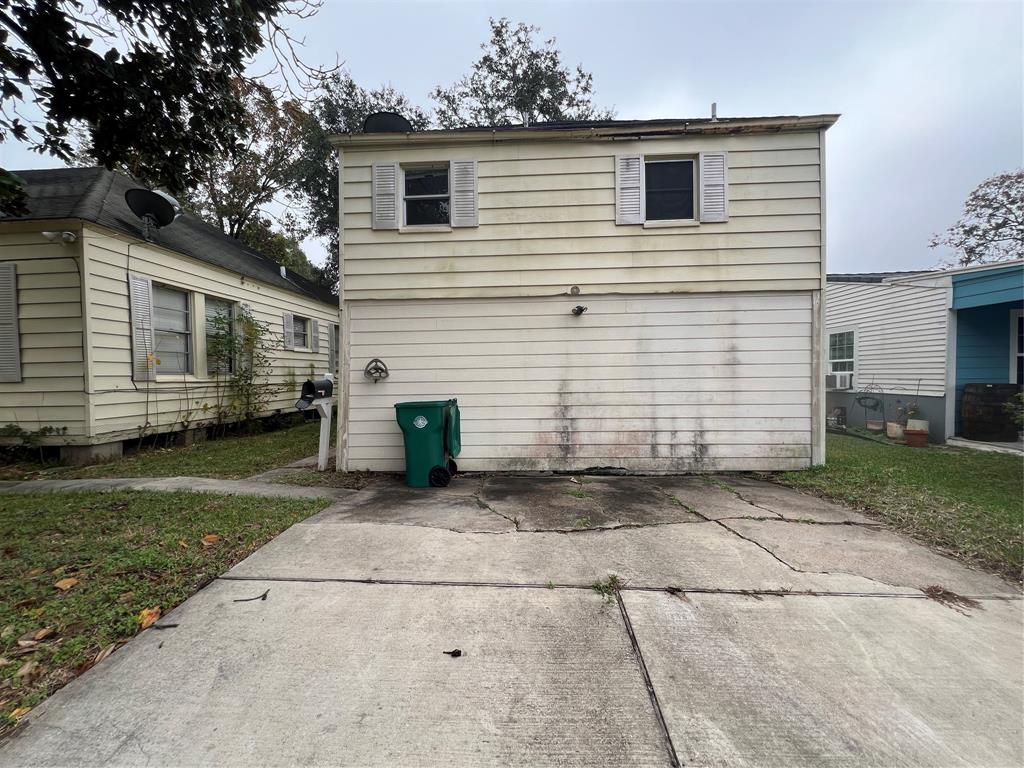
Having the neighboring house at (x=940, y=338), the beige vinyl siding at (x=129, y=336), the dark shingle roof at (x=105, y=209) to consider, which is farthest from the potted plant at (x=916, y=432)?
the dark shingle roof at (x=105, y=209)

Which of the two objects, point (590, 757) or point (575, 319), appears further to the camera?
point (575, 319)

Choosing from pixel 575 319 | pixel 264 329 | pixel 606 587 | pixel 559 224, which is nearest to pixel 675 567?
pixel 606 587

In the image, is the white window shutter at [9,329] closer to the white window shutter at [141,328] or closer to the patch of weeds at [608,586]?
the white window shutter at [141,328]

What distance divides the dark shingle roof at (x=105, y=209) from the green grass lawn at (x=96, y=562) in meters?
3.43

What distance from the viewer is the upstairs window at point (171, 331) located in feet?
23.6

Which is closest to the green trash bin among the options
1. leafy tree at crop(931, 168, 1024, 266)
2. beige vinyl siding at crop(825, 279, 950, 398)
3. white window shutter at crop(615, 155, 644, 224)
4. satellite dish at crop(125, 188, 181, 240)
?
white window shutter at crop(615, 155, 644, 224)

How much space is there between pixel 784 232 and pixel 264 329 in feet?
A: 32.6

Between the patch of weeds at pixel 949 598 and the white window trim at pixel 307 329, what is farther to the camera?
the white window trim at pixel 307 329

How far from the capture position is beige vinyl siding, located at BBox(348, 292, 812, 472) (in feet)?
18.1

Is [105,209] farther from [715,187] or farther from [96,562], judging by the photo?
[715,187]

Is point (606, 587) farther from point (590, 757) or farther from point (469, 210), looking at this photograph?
point (469, 210)

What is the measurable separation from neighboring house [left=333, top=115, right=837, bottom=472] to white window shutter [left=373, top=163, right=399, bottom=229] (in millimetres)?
19

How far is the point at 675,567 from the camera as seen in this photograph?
2.91 metres

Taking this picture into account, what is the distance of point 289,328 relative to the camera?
10.7 metres
